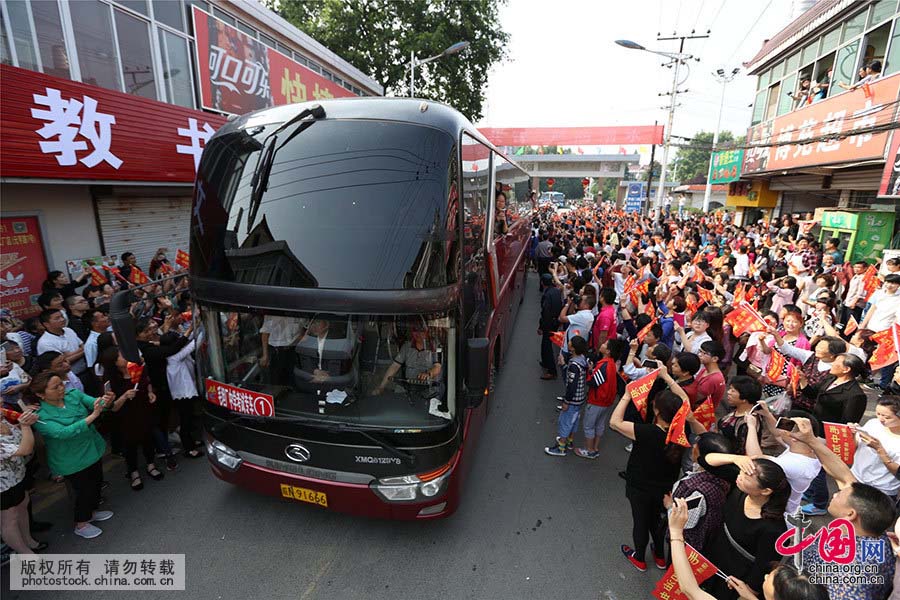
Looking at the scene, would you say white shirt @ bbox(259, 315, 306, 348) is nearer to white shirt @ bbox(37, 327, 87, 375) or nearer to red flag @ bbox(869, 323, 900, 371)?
white shirt @ bbox(37, 327, 87, 375)

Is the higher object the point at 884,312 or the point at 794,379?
the point at 884,312

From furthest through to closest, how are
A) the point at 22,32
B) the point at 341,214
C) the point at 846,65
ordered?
1. the point at 846,65
2. the point at 22,32
3. the point at 341,214

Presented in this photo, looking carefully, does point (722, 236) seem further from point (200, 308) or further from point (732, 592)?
point (200, 308)

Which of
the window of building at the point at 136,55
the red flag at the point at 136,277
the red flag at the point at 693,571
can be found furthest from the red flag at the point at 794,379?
the window of building at the point at 136,55

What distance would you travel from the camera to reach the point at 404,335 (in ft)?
10.6

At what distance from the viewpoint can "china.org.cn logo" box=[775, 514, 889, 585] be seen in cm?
205

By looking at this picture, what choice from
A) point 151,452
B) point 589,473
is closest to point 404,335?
point 589,473

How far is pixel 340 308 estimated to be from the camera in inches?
123

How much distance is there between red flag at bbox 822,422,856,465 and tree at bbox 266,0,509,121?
2157 centimetres

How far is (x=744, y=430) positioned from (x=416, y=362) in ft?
8.62

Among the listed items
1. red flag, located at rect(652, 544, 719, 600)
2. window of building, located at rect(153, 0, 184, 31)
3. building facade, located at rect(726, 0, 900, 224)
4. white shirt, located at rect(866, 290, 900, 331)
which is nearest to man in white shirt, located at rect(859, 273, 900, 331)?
white shirt, located at rect(866, 290, 900, 331)

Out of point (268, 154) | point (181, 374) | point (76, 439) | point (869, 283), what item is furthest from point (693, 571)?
point (869, 283)

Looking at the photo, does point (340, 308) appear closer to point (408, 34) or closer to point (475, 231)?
point (475, 231)

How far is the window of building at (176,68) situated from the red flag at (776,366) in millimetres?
11866
